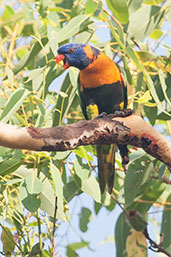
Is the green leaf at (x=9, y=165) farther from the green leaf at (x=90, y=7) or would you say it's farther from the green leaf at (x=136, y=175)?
the green leaf at (x=90, y=7)

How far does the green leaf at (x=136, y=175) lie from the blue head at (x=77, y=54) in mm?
704

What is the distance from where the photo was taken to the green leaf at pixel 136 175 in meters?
2.52

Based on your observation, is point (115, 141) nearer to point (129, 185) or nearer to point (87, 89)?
point (129, 185)

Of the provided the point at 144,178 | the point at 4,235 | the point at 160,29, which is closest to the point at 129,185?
the point at 144,178

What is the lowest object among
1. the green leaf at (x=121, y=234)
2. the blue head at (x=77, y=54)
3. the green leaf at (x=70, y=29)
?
the green leaf at (x=121, y=234)

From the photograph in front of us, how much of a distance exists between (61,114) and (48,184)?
366mm

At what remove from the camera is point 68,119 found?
3100mm

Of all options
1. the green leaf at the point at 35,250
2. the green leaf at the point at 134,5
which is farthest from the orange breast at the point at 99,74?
the green leaf at the point at 35,250

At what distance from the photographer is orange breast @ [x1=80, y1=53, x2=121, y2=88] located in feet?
9.64

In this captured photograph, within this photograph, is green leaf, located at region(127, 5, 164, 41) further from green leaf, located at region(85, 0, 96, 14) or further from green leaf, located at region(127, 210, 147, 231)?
green leaf, located at region(127, 210, 147, 231)

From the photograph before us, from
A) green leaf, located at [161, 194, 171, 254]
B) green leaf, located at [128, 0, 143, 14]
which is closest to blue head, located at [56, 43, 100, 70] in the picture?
green leaf, located at [128, 0, 143, 14]

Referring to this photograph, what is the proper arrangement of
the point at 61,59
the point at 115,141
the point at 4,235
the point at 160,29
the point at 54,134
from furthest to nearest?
the point at 160,29 → the point at 61,59 → the point at 4,235 → the point at 115,141 → the point at 54,134

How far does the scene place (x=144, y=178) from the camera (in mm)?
2594

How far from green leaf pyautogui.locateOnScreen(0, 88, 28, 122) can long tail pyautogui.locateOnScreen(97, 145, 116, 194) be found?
842 mm
